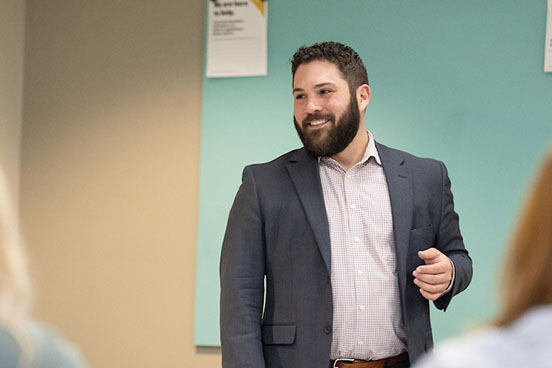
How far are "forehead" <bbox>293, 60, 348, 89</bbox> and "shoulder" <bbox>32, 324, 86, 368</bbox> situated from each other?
1717 mm

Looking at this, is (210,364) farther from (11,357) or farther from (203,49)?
(11,357)

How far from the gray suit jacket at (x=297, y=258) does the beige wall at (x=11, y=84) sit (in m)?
1.81

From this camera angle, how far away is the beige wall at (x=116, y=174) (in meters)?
3.87

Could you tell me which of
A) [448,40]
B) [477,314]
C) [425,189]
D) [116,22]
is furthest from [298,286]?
[116,22]

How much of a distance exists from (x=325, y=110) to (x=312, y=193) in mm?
289

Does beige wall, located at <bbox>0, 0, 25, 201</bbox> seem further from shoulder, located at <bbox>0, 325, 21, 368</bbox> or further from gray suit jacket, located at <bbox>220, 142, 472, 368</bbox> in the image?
shoulder, located at <bbox>0, 325, 21, 368</bbox>

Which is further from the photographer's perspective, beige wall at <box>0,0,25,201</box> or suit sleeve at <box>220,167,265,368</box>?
beige wall at <box>0,0,25,201</box>

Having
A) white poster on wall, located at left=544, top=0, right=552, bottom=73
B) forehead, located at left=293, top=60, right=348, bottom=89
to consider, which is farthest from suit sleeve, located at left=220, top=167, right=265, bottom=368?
white poster on wall, located at left=544, top=0, right=552, bottom=73

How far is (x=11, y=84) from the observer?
402 cm

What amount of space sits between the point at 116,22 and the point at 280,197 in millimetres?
1815

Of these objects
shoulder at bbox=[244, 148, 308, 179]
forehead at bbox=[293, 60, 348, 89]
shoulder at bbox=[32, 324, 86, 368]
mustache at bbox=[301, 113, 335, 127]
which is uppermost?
forehead at bbox=[293, 60, 348, 89]

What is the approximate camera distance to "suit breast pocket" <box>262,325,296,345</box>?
8.32 ft

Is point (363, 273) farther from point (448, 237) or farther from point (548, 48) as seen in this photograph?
point (548, 48)

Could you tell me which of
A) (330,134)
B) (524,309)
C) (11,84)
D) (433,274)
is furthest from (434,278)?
(11,84)
